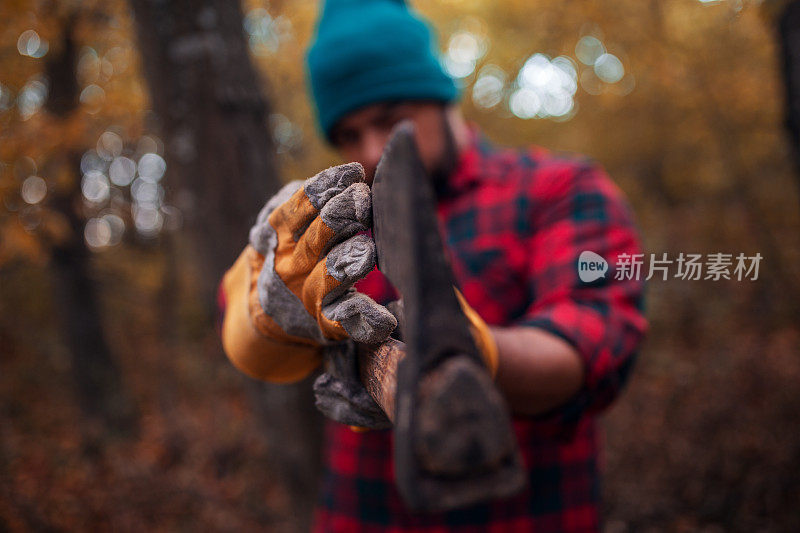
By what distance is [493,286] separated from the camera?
1.93m

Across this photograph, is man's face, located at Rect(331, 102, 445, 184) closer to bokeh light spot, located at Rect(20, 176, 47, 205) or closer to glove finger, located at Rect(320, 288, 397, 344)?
glove finger, located at Rect(320, 288, 397, 344)

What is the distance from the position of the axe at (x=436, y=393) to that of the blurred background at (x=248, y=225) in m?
1.79

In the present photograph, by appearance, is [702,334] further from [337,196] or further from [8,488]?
[8,488]

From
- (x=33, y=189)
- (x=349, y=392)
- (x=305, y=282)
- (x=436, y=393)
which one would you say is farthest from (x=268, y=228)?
(x=33, y=189)

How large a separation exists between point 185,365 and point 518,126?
852cm

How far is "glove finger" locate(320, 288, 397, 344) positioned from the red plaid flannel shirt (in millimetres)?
841

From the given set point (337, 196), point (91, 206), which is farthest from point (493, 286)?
point (91, 206)

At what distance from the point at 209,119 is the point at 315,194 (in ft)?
5.26

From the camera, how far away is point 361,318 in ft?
2.78

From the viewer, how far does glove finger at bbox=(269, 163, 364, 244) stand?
2.86 feet

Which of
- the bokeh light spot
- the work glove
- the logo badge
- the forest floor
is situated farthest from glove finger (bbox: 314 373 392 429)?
the bokeh light spot

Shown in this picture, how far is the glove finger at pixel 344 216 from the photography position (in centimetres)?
84

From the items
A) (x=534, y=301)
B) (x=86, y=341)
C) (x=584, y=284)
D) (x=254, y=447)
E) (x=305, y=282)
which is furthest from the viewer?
(x=86, y=341)

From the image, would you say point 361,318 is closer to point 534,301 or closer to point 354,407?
point 354,407
